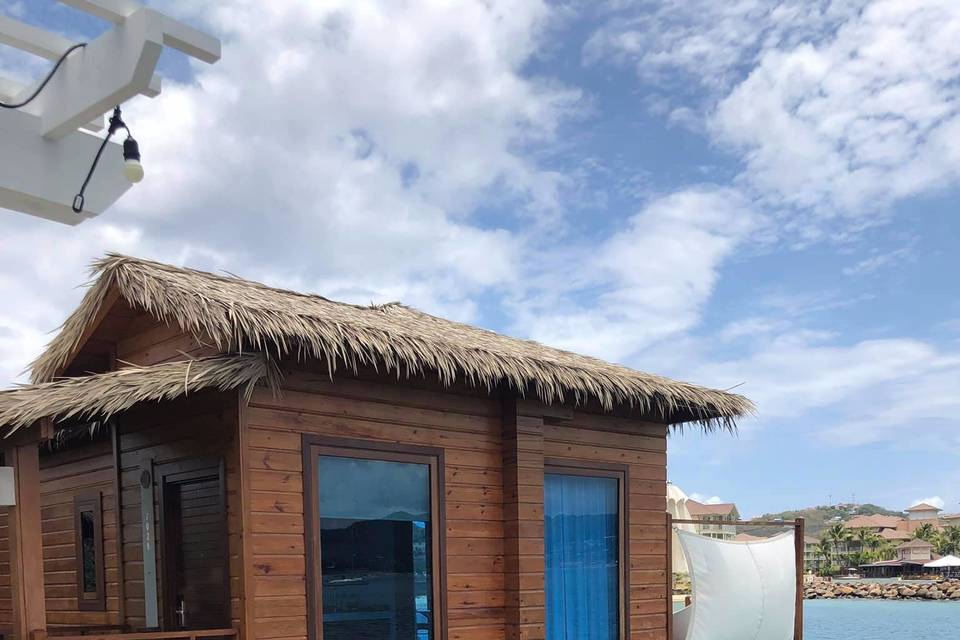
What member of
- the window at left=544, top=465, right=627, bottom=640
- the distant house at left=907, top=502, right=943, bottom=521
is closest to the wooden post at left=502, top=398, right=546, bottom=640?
the window at left=544, top=465, right=627, bottom=640

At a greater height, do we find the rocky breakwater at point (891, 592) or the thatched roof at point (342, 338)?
the thatched roof at point (342, 338)

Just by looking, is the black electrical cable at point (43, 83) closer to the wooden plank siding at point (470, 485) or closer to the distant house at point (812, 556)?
the wooden plank siding at point (470, 485)

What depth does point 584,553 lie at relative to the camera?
7.54 meters

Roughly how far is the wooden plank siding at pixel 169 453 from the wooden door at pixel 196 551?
0.08 m

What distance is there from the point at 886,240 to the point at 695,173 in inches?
604

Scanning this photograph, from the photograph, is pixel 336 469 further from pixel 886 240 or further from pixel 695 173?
pixel 886 240

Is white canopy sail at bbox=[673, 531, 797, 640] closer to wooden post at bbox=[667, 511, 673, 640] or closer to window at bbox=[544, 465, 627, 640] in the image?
wooden post at bbox=[667, 511, 673, 640]

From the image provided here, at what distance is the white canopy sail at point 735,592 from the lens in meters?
8.18

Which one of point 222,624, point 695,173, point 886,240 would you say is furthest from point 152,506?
point 886,240

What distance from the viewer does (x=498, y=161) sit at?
1580 centimetres

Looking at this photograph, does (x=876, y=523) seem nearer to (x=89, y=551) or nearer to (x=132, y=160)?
(x=89, y=551)

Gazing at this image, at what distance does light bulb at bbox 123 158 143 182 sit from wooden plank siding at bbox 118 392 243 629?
2900mm

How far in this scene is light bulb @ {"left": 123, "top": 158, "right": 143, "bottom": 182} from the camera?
275 centimetres

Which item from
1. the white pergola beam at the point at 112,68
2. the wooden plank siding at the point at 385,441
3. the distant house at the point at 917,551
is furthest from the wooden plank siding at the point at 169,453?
the distant house at the point at 917,551
